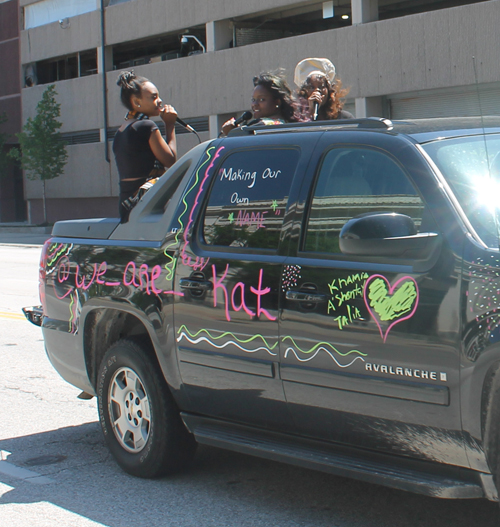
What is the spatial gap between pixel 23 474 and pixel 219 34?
2674cm

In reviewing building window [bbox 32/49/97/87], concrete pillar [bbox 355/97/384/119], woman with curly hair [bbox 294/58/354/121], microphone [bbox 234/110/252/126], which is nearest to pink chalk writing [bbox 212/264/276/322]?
microphone [bbox 234/110/252/126]

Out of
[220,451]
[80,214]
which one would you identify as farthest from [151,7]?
[220,451]

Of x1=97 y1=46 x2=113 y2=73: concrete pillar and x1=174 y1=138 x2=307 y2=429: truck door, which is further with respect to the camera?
x1=97 y1=46 x2=113 y2=73: concrete pillar

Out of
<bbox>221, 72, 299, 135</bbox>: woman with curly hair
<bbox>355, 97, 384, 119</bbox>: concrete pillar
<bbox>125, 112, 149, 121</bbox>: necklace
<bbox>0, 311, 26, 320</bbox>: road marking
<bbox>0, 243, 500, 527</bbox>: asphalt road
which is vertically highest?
<bbox>355, 97, 384, 119</bbox>: concrete pillar

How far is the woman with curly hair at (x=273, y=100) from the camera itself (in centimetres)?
637

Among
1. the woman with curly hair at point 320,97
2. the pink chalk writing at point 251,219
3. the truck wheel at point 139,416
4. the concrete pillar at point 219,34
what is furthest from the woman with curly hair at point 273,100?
the concrete pillar at point 219,34

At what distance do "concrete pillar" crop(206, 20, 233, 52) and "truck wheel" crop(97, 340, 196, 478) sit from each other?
86.4ft

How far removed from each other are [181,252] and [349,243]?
1.34 m

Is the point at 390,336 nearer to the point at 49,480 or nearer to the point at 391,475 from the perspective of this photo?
the point at 391,475

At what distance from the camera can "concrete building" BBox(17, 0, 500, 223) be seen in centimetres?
2262

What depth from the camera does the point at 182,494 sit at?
4559 mm

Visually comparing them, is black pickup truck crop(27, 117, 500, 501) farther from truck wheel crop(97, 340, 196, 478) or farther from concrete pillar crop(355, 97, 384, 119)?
concrete pillar crop(355, 97, 384, 119)

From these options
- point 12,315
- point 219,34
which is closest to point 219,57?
point 219,34

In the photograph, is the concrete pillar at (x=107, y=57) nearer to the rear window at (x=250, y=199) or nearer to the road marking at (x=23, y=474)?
the road marking at (x=23, y=474)
